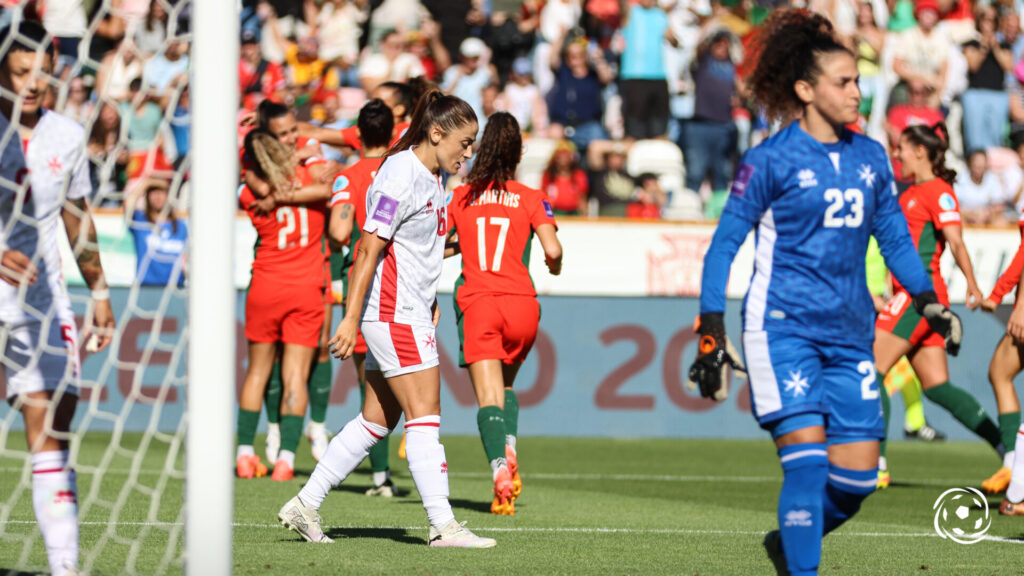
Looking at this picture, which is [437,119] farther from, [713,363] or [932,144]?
[932,144]

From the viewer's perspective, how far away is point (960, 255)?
971cm

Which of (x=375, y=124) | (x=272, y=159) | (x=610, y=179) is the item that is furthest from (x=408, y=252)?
(x=610, y=179)

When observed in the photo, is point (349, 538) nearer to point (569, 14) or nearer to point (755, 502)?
point (755, 502)

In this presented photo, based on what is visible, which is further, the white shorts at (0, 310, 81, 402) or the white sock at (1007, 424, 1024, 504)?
the white sock at (1007, 424, 1024, 504)

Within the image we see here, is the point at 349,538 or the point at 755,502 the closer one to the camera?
the point at 349,538

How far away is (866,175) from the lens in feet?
16.8

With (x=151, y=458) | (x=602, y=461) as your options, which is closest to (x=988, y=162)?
(x=602, y=461)

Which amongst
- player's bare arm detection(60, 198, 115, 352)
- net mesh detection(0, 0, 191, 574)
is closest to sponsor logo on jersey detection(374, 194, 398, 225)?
net mesh detection(0, 0, 191, 574)

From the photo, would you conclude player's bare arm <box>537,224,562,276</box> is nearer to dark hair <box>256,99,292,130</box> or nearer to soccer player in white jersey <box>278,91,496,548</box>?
soccer player in white jersey <box>278,91,496,548</box>

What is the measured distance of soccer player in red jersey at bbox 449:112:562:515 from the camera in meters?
8.35

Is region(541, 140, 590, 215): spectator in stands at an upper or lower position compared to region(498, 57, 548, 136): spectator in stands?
lower

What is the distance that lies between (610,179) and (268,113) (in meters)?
7.16

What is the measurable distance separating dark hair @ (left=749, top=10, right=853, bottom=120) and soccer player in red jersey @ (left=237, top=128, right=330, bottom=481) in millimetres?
5039

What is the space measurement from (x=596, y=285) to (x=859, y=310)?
10.0m
